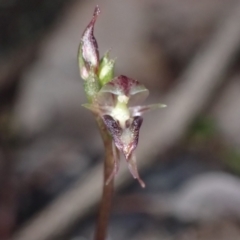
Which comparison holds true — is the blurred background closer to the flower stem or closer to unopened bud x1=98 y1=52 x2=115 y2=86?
the flower stem

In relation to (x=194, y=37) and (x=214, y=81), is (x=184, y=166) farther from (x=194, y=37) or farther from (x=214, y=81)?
(x=194, y=37)

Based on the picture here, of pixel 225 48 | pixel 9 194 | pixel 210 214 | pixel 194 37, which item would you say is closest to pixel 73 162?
pixel 9 194

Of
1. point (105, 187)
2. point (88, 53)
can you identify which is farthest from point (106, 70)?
point (105, 187)

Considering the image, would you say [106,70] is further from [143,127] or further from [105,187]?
[143,127]

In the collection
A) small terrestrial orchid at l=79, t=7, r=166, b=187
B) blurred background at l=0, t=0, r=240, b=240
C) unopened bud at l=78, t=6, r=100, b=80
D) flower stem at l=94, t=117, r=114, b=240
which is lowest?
blurred background at l=0, t=0, r=240, b=240

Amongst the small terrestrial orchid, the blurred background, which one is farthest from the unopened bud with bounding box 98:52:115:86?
the blurred background
